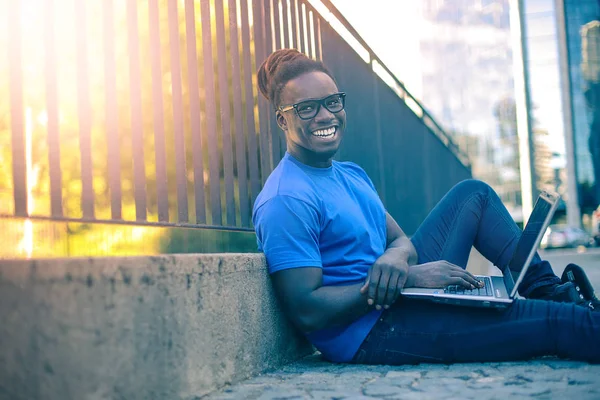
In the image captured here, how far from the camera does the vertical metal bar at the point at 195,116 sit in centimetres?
344

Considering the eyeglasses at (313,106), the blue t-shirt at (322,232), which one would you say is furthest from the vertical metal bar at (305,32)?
the blue t-shirt at (322,232)

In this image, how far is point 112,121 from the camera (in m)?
2.81

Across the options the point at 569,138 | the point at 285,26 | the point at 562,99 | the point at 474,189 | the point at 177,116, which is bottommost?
the point at 474,189

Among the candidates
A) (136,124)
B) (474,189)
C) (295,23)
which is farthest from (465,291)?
(295,23)

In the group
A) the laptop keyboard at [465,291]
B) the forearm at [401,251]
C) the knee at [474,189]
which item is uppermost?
the knee at [474,189]

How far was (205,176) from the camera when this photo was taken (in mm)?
3545

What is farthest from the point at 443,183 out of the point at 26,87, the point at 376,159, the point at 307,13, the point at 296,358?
the point at 26,87

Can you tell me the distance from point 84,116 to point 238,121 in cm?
140

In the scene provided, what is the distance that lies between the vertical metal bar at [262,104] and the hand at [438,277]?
128 cm

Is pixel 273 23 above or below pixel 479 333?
above

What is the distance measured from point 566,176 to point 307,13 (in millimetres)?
62944

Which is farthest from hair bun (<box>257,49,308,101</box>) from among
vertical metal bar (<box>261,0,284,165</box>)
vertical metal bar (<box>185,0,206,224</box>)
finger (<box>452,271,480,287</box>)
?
finger (<box>452,271,480,287</box>)

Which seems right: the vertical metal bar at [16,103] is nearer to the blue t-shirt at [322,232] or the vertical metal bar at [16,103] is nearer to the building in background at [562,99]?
the blue t-shirt at [322,232]

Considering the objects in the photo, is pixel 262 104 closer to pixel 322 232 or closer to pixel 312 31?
pixel 312 31
